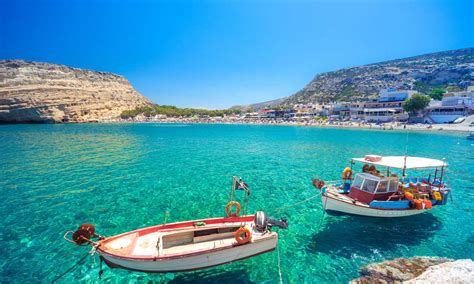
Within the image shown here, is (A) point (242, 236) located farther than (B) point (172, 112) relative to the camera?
No

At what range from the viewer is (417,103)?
82.3 meters

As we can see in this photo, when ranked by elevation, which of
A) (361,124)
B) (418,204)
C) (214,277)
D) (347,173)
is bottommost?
(361,124)

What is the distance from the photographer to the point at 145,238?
8.17m

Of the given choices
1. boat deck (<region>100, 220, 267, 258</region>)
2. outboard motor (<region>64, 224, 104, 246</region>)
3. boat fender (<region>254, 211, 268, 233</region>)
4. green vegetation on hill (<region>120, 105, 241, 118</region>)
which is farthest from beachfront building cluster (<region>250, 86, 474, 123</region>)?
outboard motor (<region>64, 224, 104, 246</region>)

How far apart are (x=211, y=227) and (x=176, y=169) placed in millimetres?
16078

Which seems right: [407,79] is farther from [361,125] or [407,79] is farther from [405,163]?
[405,163]

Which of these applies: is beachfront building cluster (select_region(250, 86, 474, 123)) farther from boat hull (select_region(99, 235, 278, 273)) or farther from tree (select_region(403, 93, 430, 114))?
boat hull (select_region(99, 235, 278, 273))

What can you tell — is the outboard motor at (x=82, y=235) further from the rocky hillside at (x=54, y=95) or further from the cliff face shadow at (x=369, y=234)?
the rocky hillside at (x=54, y=95)

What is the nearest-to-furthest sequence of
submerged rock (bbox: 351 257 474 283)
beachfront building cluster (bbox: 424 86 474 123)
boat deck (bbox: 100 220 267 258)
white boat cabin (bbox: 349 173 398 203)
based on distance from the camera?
submerged rock (bbox: 351 257 474 283), boat deck (bbox: 100 220 267 258), white boat cabin (bbox: 349 173 398 203), beachfront building cluster (bbox: 424 86 474 123)

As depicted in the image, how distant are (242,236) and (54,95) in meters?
153

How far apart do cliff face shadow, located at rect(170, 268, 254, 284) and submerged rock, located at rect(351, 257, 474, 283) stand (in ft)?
13.4

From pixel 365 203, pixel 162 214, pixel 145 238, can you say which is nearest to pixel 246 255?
pixel 145 238

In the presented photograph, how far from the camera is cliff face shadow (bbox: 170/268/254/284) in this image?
759 cm

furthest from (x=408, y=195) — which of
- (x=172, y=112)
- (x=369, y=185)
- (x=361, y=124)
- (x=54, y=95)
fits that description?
(x=172, y=112)
